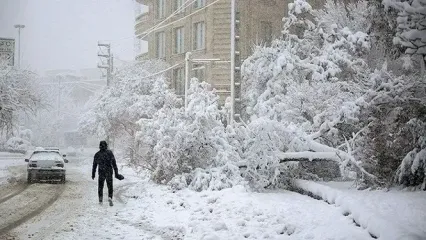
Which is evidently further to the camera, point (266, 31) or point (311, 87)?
point (266, 31)

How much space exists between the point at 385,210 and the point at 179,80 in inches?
1137

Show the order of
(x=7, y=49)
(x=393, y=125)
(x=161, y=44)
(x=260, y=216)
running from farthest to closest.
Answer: (x=161, y=44), (x=7, y=49), (x=393, y=125), (x=260, y=216)

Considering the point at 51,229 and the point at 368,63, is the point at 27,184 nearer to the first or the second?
the point at 51,229

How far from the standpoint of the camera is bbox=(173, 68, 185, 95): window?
35869 millimetres

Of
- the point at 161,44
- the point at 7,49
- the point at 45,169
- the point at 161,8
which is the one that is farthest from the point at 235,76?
the point at 161,8

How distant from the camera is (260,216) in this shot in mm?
9672

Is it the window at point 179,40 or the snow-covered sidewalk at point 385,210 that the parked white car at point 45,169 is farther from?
the window at point 179,40

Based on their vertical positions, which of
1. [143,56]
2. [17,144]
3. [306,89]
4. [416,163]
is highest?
[143,56]

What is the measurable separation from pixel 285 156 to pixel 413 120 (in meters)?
3.75

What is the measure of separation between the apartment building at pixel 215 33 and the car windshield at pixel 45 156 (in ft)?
35.4

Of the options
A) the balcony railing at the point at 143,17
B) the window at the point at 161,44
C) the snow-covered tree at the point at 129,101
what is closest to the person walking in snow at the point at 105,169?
the snow-covered tree at the point at 129,101

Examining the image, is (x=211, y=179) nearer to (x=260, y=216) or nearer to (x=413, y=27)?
(x=260, y=216)

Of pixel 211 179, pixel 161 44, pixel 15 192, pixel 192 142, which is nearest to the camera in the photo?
pixel 211 179

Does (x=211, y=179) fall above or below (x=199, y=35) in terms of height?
below
